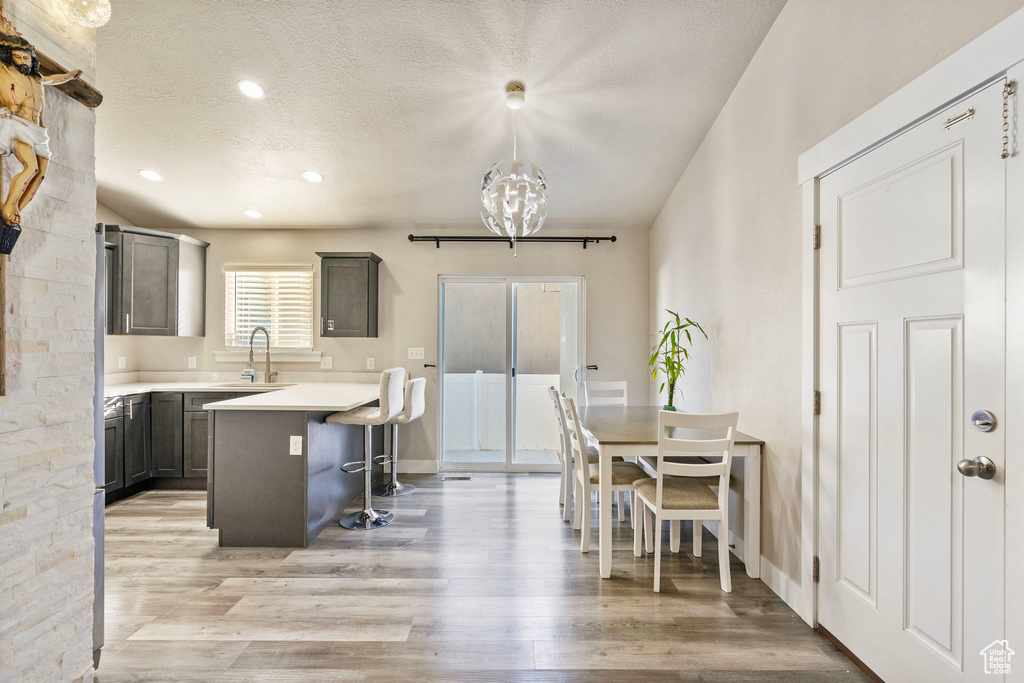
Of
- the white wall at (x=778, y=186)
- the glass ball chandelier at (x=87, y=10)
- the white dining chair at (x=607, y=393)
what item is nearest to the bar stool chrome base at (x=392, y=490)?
the white dining chair at (x=607, y=393)

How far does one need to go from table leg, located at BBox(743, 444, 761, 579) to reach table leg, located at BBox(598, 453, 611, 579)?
2.41 ft

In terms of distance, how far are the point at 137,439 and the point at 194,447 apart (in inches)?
16.4

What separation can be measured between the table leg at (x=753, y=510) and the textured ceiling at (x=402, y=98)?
222 centimetres

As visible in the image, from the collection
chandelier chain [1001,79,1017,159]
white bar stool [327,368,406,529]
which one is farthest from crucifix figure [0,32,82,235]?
chandelier chain [1001,79,1017,159]

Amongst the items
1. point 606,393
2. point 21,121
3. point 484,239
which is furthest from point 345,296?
point 21,121

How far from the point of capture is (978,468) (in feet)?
4.32

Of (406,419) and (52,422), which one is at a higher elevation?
(52,422)

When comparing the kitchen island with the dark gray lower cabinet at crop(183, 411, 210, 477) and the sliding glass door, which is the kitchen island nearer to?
the dark gray lower cabinet at crop(183, 411, 210, 477)

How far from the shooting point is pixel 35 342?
126 centimetres

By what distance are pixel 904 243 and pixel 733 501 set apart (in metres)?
1.79

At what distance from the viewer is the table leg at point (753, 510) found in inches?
97.8

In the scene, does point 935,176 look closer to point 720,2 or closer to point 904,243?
point 904,243

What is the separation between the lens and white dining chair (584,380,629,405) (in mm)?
4078

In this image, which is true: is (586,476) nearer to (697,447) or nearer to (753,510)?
(697,447)
